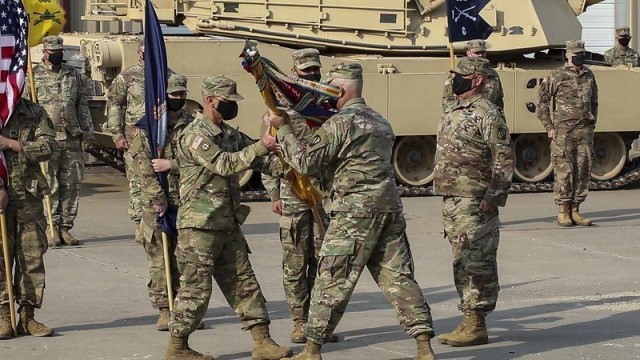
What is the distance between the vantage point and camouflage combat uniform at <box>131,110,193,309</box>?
31.8 feet

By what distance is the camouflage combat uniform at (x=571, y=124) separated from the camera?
51.2 feet

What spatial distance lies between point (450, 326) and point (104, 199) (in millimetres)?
8814

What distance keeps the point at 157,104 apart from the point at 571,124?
7.24 m

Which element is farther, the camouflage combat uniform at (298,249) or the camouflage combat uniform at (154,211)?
the camouflage combat uniform at (154,211)

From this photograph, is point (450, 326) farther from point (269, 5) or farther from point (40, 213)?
point (269, 5)

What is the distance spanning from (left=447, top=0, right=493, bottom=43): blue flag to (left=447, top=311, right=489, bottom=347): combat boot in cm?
577

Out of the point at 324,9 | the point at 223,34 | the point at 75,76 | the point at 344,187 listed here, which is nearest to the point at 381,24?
the point at 324,9

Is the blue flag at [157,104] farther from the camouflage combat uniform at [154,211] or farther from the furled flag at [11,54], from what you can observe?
the furled flag at [11,54]

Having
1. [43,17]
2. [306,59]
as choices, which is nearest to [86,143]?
[43,17]

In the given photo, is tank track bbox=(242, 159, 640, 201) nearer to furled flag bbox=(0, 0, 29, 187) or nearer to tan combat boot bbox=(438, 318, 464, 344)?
furled flag bbox=(0, 0, 29, 187)

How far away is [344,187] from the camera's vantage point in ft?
27.0

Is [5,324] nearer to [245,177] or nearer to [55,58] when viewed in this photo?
[55,58]

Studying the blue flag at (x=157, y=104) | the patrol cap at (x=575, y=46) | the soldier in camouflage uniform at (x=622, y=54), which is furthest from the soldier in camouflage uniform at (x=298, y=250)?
the soldier in camouflage uniform at (x=622, y=54)

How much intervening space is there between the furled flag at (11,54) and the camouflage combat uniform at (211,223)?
1452 mm
